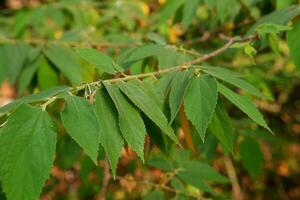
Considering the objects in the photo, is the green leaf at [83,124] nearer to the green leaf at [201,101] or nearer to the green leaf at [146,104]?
the green leaf at [146,104]

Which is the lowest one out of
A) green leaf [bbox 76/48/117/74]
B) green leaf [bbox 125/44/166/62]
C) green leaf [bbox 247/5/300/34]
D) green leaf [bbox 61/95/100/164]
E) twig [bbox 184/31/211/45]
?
twig [bbox 184/31/211/45]

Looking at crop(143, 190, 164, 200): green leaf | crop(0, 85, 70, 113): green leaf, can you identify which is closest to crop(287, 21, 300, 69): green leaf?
crop(143, 190, 164, 200): green leaf

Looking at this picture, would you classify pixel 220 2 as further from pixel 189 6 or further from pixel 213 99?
pixel 213 99

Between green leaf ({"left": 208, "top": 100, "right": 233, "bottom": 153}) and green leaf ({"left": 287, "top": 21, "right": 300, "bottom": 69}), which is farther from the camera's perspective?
green leaf ({"left": 287, "top": 21, "right": 300, "bottom": 69})

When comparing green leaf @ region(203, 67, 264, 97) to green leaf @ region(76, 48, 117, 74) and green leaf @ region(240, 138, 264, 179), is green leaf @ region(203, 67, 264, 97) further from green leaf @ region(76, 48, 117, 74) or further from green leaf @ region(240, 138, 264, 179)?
green leaf @ region(240, 138, 264, 179)

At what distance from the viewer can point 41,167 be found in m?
0.91

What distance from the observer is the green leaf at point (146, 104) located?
109 centimetres

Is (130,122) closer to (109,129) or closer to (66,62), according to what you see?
(109,129)

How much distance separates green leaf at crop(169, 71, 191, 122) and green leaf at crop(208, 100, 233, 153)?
0.11m

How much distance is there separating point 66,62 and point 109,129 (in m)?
0.97

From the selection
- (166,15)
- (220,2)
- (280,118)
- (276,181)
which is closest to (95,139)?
(220,2)

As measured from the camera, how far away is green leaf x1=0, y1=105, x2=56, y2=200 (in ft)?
2.95

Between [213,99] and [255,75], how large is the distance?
136 cm

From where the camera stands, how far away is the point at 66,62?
77.2 inches
